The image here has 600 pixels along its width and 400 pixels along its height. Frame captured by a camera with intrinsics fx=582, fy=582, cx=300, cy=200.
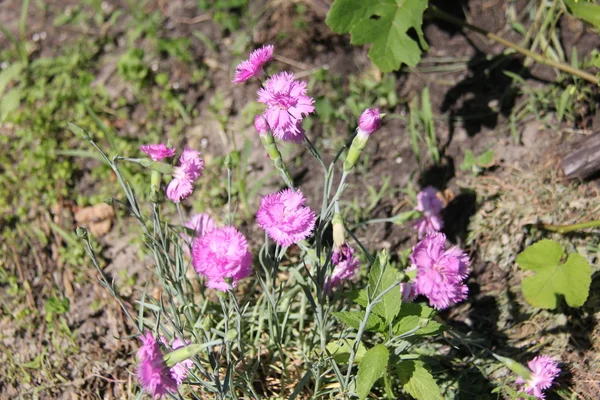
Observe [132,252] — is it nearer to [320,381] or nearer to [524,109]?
[320,381]

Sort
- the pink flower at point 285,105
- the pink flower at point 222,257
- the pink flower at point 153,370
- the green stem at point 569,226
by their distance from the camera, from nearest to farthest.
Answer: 1. the pink flower at point 153,370
2. the pink flower at point 222,257
3. the pink flower at point 285,105
4. the green stem at point 569,226

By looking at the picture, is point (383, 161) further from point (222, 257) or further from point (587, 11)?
point (222, 257)

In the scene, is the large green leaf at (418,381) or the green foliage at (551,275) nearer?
the large green leaf at (418,381)

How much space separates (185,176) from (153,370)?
55cm

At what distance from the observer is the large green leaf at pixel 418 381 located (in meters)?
1.56

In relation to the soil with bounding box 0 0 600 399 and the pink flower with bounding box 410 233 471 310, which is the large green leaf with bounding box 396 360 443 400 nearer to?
the pink flower with bounding box 410 233 471 310

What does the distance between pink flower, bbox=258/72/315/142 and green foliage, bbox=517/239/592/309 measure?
0.91m

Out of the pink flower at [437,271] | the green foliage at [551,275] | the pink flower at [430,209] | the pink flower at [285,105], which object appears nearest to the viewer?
the pink flower at [285,105]

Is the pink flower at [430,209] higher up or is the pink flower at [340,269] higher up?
the pink flower at [340,269]

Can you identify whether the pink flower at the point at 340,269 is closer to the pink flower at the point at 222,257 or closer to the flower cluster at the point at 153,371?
the pink flower at the point at 222,257

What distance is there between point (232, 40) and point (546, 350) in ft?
6.92

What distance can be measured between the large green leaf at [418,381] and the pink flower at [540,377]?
26 cm

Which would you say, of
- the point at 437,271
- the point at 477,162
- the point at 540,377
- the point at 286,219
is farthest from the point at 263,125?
the point at 477,162

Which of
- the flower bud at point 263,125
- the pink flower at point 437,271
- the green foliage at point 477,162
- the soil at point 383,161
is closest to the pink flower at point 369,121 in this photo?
the flower bud at point 263,125
